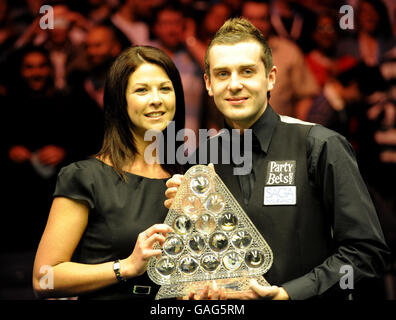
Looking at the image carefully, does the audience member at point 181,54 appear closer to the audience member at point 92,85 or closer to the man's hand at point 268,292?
the audience member at point 92,85

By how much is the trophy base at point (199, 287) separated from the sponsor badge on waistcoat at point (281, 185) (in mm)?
306

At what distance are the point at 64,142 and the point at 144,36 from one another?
104 cm

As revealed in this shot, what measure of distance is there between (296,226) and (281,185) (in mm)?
169

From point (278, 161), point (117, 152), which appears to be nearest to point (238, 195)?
point (278, 161)

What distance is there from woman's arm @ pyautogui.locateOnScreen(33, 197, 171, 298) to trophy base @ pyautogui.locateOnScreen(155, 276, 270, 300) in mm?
192

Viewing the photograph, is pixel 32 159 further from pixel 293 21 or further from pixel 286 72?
pixel 293 21

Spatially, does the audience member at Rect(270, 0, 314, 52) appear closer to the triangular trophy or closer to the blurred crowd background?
the blurred crowd background

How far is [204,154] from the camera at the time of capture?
2246 mm

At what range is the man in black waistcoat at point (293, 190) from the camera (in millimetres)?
1870

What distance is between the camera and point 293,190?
197 cm

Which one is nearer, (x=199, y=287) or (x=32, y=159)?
(x=199, y=287)

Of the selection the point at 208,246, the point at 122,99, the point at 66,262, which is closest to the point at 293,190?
the point at 208,246
